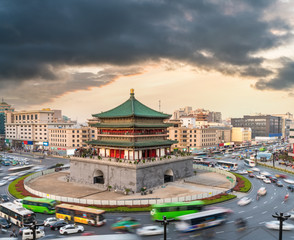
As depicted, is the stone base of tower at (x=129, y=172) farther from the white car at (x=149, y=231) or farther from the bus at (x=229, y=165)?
the bus at (x=229, y=165)

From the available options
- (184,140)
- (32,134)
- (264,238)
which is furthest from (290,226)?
(32,134)

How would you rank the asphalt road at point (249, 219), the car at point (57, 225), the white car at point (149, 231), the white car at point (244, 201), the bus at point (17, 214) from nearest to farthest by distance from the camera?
the asphalt road at point (249, 219)
the white car at point (149, 231)
the car at point (57, 225)
the bus at point (17, 214)
the white car at point (244, 201)

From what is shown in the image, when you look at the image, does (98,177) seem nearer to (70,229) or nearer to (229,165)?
(70,229)

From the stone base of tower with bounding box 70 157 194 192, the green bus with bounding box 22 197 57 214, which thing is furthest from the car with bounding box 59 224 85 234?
the stone base of tower with bounding box 70 157 194 192

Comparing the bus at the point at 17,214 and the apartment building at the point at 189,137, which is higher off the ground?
the apartment building at the point at 189,137

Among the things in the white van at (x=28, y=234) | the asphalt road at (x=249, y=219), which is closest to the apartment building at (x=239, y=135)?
the asphalt road at (x=249, y=219)

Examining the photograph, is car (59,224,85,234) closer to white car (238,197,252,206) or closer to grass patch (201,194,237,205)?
grass patch (201,194,237,205)

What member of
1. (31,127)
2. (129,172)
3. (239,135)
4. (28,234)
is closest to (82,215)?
(28,234)
